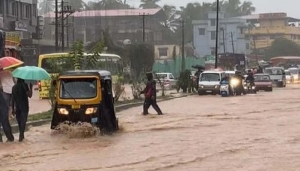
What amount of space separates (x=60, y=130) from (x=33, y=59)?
4417 cm

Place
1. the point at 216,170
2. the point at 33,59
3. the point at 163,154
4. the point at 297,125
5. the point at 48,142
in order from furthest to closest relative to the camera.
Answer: the point at 33,59
the point at 297,125
the point at 48,142
the point at 163,154
the point at 216,170

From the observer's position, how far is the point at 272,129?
18.8 metres

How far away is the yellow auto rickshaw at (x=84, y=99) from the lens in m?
16.7

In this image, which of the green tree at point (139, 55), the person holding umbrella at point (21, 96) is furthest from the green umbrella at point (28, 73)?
the green tree at point (139, 55)

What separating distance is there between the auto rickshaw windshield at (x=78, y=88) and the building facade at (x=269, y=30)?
108203mm

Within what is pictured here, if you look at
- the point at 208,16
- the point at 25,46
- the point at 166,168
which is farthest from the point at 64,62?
the point at 208,16

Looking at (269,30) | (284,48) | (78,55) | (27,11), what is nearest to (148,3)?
(269,30)

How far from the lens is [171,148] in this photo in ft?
47.7

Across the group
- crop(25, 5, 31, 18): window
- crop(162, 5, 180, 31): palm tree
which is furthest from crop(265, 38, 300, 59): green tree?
crop(25, 5, 31, 18): window

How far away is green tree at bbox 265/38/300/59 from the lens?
11675 centimetres

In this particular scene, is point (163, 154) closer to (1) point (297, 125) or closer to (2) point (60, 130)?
(2) point (60, 130)

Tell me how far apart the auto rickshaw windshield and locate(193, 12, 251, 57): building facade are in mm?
91028

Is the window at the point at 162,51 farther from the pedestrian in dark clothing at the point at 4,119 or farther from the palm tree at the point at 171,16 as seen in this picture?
the pedestrian in dark clothing at the point at 4,119

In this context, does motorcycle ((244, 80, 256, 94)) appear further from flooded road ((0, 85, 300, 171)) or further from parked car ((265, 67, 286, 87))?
flooded road ((0, 85, 300, 171))
